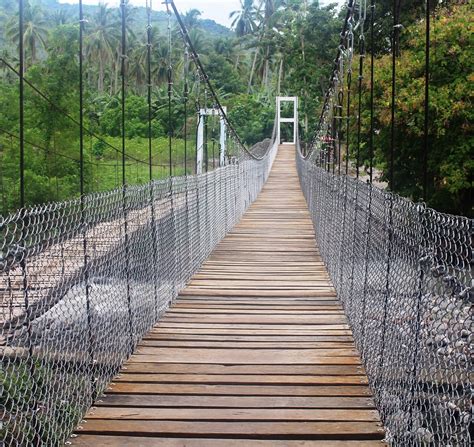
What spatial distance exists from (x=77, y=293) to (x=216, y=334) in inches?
40.5

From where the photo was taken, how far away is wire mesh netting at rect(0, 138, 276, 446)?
196 cm

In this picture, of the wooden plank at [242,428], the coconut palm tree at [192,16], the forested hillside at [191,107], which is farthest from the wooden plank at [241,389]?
the coconut palm tree at [192,16]

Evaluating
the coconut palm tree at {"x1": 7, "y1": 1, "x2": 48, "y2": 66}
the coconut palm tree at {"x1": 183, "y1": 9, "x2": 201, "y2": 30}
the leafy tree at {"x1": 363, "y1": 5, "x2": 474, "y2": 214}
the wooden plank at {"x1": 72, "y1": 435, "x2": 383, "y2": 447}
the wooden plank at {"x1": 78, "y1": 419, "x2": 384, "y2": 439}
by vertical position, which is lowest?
the wooden plank at {"x1": 72, "y1": 435, "x2": 383, "y2": 447}

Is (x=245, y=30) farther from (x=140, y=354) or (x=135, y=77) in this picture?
(x=140, y=354)

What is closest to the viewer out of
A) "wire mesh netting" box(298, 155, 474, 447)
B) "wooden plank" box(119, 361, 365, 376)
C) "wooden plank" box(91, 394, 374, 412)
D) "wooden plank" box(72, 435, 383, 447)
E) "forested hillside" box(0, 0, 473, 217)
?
"wire mesh netting" box(298, 155, 474, 447)

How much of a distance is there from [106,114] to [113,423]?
23432 millimetres

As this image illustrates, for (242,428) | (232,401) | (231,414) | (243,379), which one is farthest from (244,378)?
(242,428)

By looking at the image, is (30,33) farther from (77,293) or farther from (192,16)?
(77,293)

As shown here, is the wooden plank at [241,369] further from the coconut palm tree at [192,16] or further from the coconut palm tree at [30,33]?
the coconut palm tree at [192,16]

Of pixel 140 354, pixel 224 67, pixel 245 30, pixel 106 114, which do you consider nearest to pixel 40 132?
pixel 106 114

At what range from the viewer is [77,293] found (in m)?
2.73

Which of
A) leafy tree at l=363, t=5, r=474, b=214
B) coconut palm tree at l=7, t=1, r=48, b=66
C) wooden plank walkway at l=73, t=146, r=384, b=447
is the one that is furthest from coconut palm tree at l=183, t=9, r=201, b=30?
wooden plank walkway at l=73, t=146, r=384, b=447

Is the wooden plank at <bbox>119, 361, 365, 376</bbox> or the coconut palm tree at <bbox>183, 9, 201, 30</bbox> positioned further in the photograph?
the coconut palm tree at <bbox>183, 9, 201, 30</bbox>

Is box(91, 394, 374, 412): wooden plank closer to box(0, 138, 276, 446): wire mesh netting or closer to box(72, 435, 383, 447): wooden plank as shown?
box(0, 138, 276, 446): wire mesh netting
